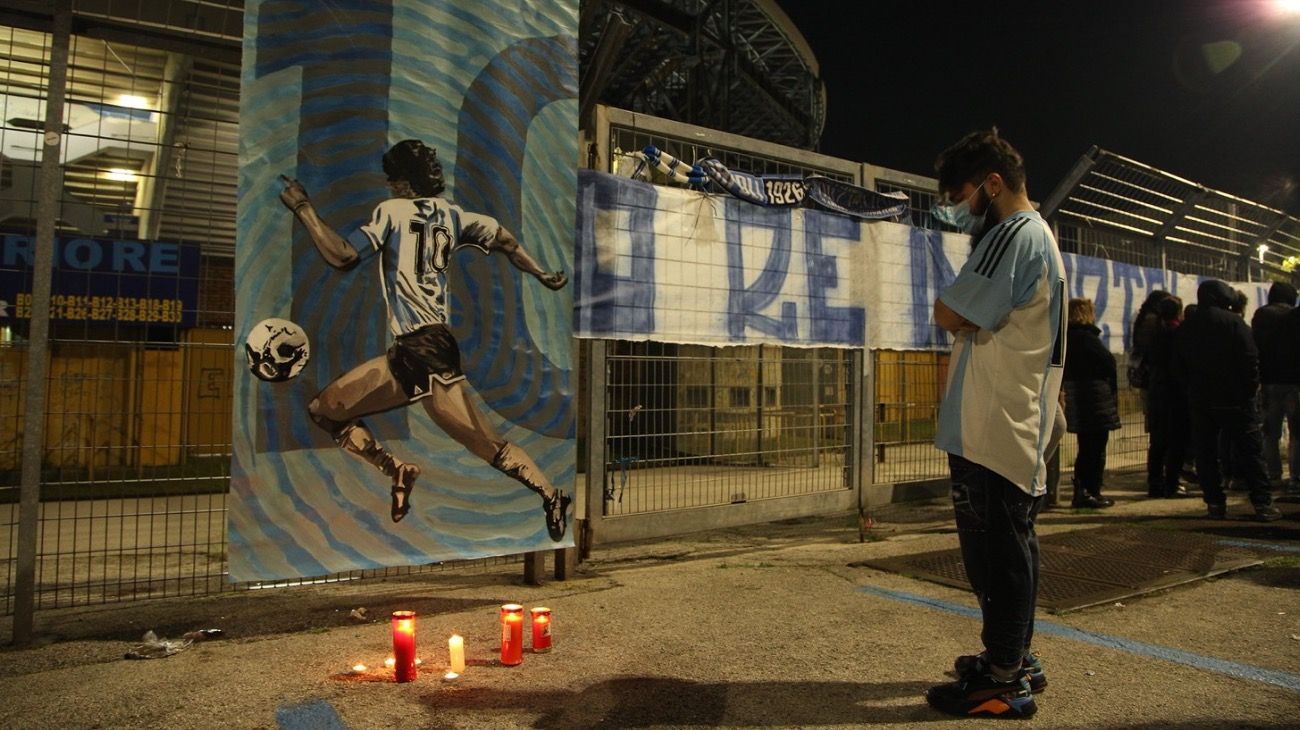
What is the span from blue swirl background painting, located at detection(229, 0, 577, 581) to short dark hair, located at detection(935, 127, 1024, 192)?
7.10ft

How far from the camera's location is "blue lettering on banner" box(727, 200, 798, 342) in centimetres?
575

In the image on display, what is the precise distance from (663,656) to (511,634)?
65cm

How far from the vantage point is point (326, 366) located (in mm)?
3969

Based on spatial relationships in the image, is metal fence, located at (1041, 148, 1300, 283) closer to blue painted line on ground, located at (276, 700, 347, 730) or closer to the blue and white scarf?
the blue and white scarf

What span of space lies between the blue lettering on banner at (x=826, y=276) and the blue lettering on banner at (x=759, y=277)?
214mm

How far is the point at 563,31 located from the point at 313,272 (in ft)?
6.40

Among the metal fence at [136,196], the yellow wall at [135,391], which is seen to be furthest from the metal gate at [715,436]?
the yellow wall at [135,391]

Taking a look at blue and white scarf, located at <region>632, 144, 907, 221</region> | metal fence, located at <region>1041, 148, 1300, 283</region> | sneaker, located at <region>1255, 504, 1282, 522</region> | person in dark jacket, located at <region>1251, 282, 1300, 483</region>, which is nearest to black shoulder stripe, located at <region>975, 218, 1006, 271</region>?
blue and white scarf, located at <region>632, 144, 907, 221</region>

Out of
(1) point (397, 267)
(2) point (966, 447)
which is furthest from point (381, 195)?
(2) point (966, 447)

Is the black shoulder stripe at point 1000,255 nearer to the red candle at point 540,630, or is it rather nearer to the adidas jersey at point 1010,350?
the adidas jersey at point 1010,350

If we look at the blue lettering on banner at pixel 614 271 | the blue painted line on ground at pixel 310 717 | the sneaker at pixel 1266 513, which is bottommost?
the blue painted line on ground at pixel 310 717

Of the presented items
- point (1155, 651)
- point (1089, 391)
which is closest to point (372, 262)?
point (1155, 651)

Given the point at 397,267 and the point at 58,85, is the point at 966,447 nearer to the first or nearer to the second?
the point at 397,267

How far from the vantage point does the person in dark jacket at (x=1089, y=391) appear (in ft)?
23.7
